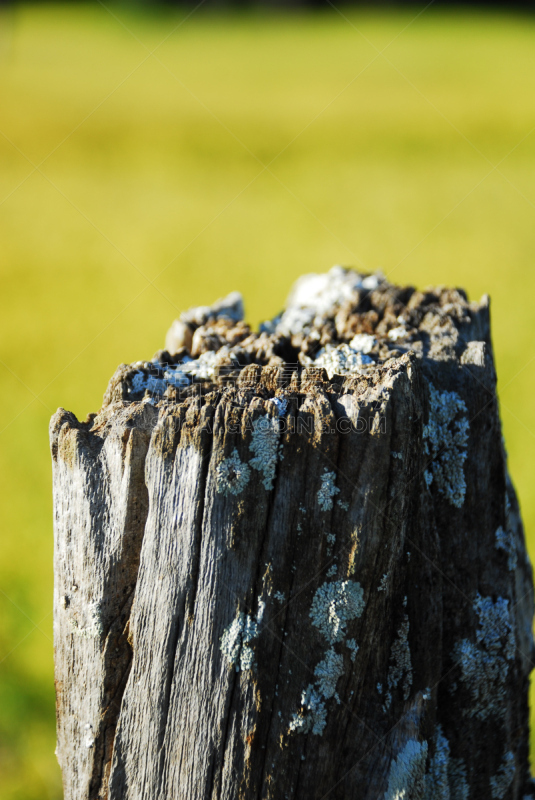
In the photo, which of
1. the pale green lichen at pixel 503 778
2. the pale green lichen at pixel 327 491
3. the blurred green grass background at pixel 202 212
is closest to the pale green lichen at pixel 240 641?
the pale green lichen at pixel 327 491

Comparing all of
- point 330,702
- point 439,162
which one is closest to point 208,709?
point 330,702

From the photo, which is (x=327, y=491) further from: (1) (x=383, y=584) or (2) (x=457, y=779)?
(2) (x=457, y=779)

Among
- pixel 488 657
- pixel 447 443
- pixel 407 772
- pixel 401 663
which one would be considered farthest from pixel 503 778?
pixel 447 443

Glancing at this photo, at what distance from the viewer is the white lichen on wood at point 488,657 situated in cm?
175

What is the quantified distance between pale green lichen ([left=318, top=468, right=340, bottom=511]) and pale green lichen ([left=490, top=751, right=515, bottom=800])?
111 cm

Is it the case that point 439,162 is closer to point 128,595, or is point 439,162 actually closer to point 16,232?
point 16,232

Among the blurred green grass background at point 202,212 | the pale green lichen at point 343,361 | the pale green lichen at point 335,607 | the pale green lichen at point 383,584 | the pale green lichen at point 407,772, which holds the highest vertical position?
the blurred green grass background at point 202,212

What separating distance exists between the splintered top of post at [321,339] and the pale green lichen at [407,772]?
39.4 inches

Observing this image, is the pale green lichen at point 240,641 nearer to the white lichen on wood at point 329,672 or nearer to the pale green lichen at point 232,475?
the white lichen on wood at point 329,672

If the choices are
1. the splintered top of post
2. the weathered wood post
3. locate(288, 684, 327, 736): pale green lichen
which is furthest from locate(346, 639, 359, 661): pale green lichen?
the splintered top of post

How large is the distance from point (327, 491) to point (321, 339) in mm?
852

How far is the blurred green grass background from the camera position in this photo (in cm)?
741

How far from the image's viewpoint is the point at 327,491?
1.45 m

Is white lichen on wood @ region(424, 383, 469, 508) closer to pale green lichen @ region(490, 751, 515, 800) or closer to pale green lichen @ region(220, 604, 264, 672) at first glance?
pale green lichen @ region(220, 604, 264, 672)
